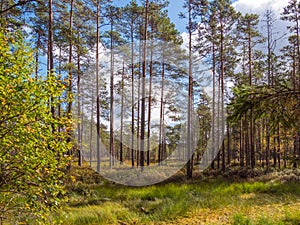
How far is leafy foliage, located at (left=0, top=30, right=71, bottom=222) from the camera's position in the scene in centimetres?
339

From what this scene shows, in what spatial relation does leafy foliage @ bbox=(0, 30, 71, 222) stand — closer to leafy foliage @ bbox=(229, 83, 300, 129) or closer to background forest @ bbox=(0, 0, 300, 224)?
background forest @ bbox=(0, 0, 300, 224)

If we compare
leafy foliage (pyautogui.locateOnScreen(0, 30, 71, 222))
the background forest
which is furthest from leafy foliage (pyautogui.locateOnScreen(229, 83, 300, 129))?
leafy foliage (pyautogui.locateOnScreen(0, 30, 71, 222))

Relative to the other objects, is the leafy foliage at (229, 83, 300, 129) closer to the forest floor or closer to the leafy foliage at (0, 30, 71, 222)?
the forest floor

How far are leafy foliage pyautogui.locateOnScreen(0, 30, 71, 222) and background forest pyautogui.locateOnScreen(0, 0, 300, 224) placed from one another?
0.05 ft

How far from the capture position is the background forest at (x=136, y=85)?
11.8 ft

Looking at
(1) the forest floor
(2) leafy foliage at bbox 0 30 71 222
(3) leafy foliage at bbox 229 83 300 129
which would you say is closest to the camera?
(2) leafy foliage at bbox 0 30 71 222

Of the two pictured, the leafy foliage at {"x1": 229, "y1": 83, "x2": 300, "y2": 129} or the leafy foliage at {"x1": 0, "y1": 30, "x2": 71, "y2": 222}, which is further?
the leafy foliage at {"x1": 229, "y1": 83, "x2": 300, "y2": 129}

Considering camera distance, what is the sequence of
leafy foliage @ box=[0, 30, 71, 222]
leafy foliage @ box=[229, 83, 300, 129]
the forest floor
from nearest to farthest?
leafy foliage @ box=[0, 30, 71, 222] < leafy foliage @ box=[229, 83, 300, 129] < the forest floor

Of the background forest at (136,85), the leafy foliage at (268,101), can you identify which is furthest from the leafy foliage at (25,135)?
the leafy foliage at (268,101)

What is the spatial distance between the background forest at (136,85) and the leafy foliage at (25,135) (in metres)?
0.02

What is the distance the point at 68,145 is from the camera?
3.85 m

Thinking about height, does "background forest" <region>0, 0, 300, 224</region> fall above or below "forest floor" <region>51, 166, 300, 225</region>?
above

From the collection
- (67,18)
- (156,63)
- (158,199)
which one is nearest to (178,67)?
(156,63)

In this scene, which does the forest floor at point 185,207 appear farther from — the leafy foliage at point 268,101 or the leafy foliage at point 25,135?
the leafy foliage at point 268,101
